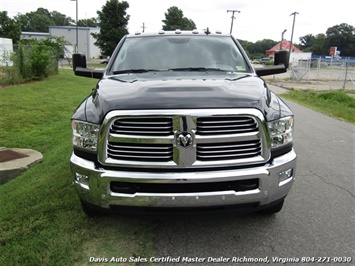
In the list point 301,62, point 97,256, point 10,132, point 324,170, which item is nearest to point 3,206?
point 97,256

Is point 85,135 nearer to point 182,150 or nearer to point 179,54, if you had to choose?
point 182,150

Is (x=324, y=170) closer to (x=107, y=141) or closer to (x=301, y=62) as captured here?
(x=107, y=141)

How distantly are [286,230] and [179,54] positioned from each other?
243 cm

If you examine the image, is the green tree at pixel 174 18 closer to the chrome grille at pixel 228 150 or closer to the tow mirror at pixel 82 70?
the tow mirror at pixel 82 70

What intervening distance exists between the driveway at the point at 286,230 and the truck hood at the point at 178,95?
1003 millimetres

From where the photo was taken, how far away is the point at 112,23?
45.4 meters

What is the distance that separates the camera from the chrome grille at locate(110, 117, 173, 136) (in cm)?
253

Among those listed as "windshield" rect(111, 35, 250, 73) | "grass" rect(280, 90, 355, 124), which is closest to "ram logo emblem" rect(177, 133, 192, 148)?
"windshield" rect(111, 35, 250, 73)

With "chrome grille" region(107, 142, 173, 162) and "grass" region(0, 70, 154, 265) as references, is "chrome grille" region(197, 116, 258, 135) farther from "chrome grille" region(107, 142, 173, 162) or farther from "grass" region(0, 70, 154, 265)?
"grass" region(0, 70, 154, 265)

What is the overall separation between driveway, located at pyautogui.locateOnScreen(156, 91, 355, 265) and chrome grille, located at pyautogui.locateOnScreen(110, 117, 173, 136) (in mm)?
832

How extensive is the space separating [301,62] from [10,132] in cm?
3076

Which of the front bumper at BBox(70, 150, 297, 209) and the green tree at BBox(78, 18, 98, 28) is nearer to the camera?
the front bumper at BBox(70, 150, 297, 209)

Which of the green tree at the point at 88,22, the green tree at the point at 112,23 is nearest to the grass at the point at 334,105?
the green tree at the point at 112,23

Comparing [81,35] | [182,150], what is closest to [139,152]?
[182,150]
